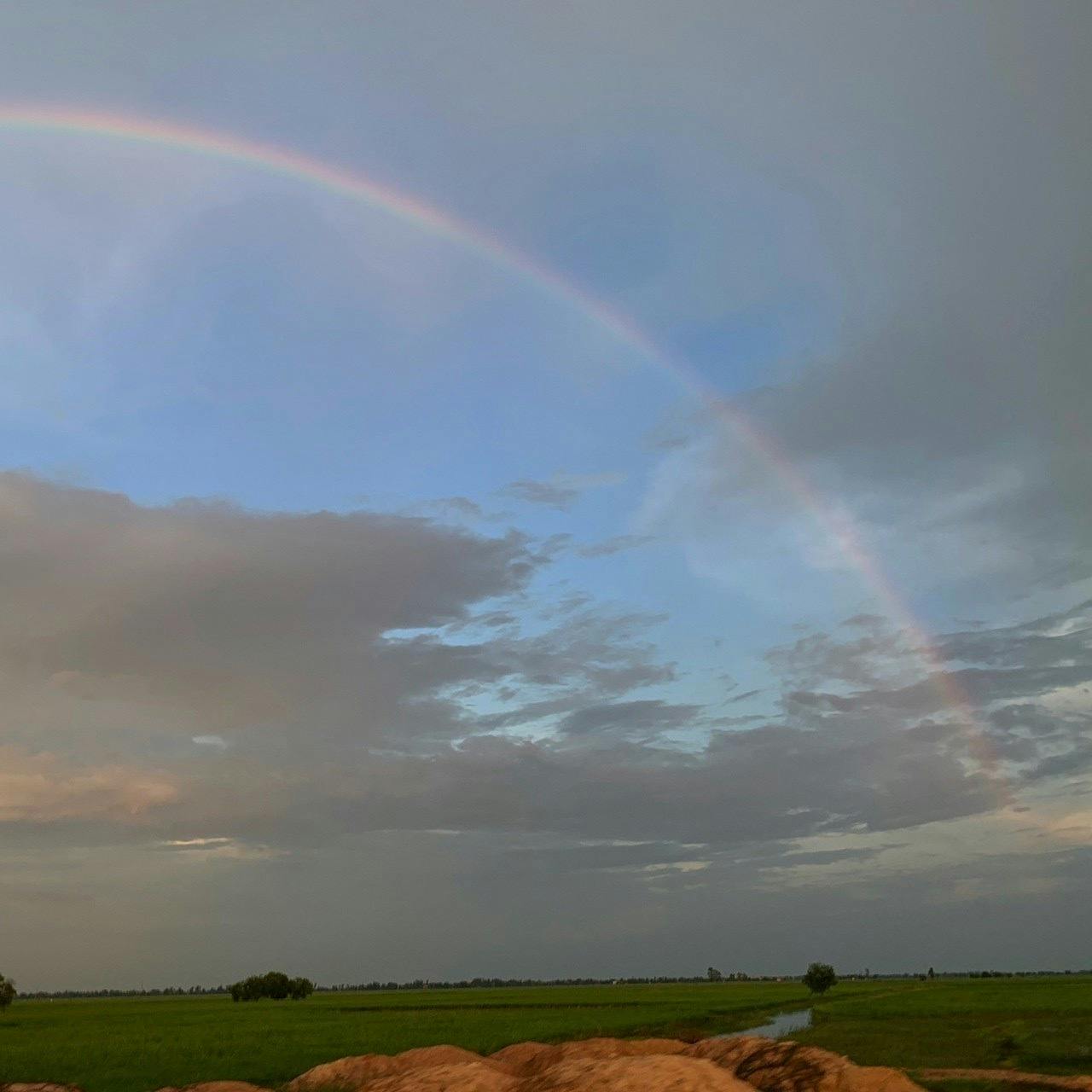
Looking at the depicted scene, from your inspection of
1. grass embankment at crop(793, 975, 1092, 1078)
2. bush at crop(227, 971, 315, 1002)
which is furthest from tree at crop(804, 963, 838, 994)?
bush at crop(227, 971, 315, 1002)

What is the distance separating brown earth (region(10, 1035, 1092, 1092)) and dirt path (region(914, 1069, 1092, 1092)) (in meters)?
0.11

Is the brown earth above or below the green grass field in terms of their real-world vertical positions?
above

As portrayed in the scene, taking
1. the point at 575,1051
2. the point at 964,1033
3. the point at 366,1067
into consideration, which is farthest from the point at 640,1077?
the point at 964,1033

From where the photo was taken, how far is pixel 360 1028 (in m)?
63.5

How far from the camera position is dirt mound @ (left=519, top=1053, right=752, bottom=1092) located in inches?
587

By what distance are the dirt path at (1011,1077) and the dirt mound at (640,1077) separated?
2148 cm

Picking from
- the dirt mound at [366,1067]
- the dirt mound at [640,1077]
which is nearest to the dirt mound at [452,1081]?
the dirt mound at [640,1077]

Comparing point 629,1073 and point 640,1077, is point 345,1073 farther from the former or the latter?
point 640,1077

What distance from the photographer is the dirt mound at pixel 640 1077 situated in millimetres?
14922

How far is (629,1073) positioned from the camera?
50.1 feet

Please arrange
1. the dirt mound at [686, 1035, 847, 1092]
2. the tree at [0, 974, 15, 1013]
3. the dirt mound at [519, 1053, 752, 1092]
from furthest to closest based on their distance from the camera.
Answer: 1. the tree at [0, 974, 15, 1013]
2. the dirt mound at [686, 1035, 847, 1092]
3. the dirt mound at [519, 1053, 752, 1092]

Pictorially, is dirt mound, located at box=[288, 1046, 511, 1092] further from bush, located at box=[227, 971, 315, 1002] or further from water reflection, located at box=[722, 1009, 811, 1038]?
bush, located at box=[227, 971, 315, 1002]

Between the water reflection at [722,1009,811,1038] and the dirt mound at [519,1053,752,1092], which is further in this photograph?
the water reflection at [722,1009,811,1038]

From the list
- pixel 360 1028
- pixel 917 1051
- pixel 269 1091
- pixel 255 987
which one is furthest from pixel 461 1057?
pixel 255 987
